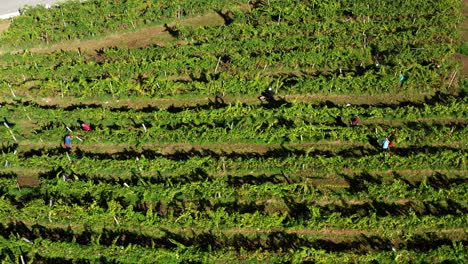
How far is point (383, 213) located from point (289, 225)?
185 inches

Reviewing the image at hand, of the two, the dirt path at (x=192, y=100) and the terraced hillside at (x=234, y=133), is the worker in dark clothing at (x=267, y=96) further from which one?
the dirt path at (x=192, y=100)

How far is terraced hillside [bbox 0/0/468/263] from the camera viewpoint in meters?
22.0

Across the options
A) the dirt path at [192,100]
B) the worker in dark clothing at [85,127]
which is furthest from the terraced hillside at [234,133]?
the worker in dark clothing at [85,127]

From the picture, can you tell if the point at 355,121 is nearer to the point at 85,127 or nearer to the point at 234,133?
the point at 234,133

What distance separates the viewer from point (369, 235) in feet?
71.4

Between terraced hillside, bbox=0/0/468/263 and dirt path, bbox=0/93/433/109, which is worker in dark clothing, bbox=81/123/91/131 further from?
→ dirt path, bbox=0/93/433/109

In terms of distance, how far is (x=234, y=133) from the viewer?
85.6 feet

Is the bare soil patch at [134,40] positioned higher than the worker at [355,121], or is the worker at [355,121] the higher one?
the bare soil patch at [134,40]

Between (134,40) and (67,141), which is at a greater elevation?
(134,40)

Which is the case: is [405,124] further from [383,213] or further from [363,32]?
[363,32]

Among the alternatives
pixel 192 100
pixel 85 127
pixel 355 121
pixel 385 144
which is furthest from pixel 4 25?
pixel 385 144

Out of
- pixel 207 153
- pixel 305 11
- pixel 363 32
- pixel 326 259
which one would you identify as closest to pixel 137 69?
pixel 207 153

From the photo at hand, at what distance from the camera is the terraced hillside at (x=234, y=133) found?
2200 cm

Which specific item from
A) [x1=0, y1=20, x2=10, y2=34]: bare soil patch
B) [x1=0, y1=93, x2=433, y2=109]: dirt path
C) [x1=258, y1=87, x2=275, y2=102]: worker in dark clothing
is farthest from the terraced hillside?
[x1=0, y1=20, x2=10, y2=34]: bare soil patch
